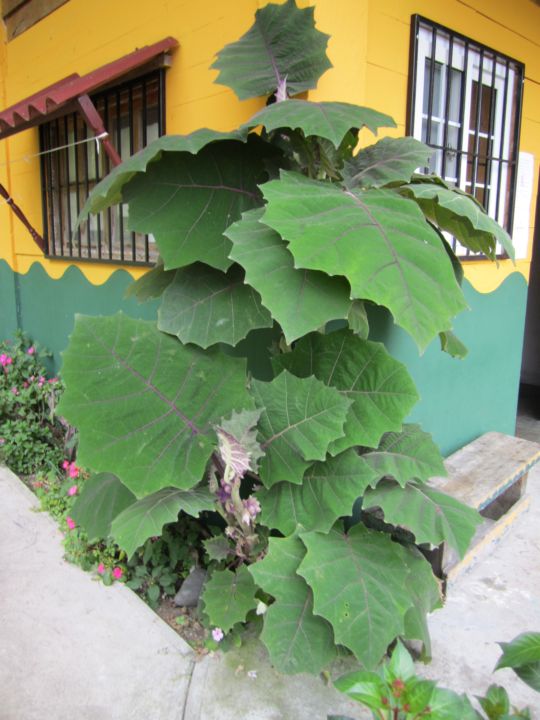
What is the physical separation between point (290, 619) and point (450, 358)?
1.73m

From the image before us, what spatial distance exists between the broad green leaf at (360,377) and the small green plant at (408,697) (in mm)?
684

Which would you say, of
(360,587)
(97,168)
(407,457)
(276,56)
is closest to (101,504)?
(360,587)

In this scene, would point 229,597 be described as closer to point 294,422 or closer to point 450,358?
point 294,422

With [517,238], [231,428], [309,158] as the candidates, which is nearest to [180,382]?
[231,428]

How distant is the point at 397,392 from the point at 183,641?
1.29 meters

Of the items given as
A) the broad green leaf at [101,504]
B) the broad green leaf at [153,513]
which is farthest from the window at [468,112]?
Result: the broad green leaf at [101,504]

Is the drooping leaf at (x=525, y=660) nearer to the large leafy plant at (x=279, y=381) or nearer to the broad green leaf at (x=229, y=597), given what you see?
the large leafy plant at (x=279, y=381)

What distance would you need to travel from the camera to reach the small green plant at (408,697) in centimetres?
117

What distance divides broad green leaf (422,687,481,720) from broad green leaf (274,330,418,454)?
2.48ft

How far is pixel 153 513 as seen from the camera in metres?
1.79

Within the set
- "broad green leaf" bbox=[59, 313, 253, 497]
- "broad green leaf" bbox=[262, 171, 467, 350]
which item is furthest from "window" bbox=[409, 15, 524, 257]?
"broad green leaf" bbox=[59, 313, 253, 497]

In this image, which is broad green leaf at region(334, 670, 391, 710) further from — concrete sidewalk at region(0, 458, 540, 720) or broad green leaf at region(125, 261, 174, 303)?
broad green leaf at region(125, 261, 174, 303)

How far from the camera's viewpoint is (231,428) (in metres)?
1.74

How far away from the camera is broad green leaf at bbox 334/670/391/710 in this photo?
1.20m
